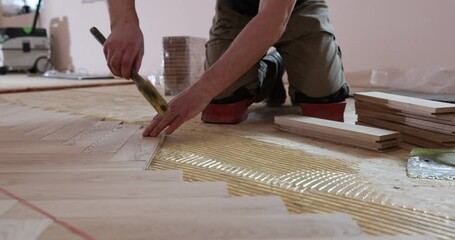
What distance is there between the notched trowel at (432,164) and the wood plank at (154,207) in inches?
12.9

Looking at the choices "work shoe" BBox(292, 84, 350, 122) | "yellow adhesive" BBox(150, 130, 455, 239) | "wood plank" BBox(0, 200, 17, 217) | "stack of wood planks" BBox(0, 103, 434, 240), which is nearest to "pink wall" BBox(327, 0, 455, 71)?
"work shoe" BBox(292, 84, 350, 122)

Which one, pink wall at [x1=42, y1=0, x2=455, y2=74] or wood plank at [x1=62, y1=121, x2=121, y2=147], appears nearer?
wood plank at [x1=62, y1=121, x2=121, y2=147]

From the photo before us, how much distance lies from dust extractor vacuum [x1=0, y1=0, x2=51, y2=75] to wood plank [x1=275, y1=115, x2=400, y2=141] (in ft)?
11.1

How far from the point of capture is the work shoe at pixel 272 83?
153 cm

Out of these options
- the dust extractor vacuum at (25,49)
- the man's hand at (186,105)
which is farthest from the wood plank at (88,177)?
the dust extractor vacuum at (25,49)

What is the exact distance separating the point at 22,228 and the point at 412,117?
2.80ft

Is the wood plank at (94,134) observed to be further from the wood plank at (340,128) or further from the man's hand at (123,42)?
the wood plank at (340,128)

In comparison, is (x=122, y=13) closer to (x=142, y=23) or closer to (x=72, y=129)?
(x=72, y=129)

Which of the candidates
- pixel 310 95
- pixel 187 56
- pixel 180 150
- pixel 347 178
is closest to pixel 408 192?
pixel 347 178

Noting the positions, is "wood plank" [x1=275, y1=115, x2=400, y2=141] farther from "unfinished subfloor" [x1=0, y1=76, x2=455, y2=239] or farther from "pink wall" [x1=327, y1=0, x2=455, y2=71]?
"pink wall" [x1=327, y1=0, x2=455, y2=71]

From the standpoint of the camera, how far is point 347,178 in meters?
0.75

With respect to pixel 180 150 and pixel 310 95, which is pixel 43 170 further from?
pixel 310 95

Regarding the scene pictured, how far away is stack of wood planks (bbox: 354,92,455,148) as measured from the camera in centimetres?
95

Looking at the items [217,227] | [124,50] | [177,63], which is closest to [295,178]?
[217,227]
